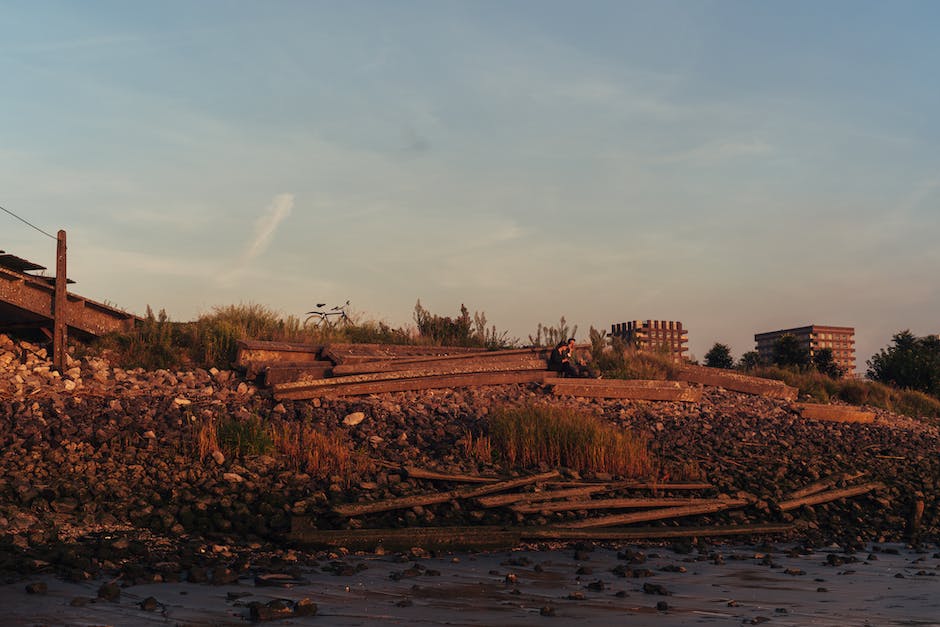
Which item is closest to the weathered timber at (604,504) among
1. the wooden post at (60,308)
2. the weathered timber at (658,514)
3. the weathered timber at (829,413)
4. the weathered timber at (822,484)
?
the weathered timber at (658,514)

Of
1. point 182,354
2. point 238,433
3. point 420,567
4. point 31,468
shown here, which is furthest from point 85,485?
point 182,354

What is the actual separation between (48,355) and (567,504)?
12799 mm

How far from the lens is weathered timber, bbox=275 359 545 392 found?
47.4ft

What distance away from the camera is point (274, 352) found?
17.0 m

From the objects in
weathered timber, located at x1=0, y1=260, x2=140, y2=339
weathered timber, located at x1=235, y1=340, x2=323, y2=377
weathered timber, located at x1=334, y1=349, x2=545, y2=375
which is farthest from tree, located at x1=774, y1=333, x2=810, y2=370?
weathered timber, located at x1=0, y1=260, x2=140, y2=339

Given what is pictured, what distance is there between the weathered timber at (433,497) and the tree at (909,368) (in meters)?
21.0

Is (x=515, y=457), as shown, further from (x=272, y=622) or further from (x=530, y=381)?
(x=272, y=622)

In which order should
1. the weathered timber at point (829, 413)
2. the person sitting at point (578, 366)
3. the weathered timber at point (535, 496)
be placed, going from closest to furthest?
the weathered timber at point (535, 496), the person sitting at point (578, 366), the weathered timber at point (829, 413)

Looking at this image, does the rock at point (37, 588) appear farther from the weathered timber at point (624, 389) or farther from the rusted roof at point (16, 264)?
the rusted roof at point (16, 264)

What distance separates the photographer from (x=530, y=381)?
658 inches

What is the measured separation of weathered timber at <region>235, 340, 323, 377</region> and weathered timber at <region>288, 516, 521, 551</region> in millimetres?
8616

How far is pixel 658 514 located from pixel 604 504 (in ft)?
1.87

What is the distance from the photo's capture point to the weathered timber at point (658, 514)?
352 inches

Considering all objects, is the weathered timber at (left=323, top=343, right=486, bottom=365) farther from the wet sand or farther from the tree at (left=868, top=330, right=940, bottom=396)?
the tree at (left=868, top=330, right=940, bottom=396)
